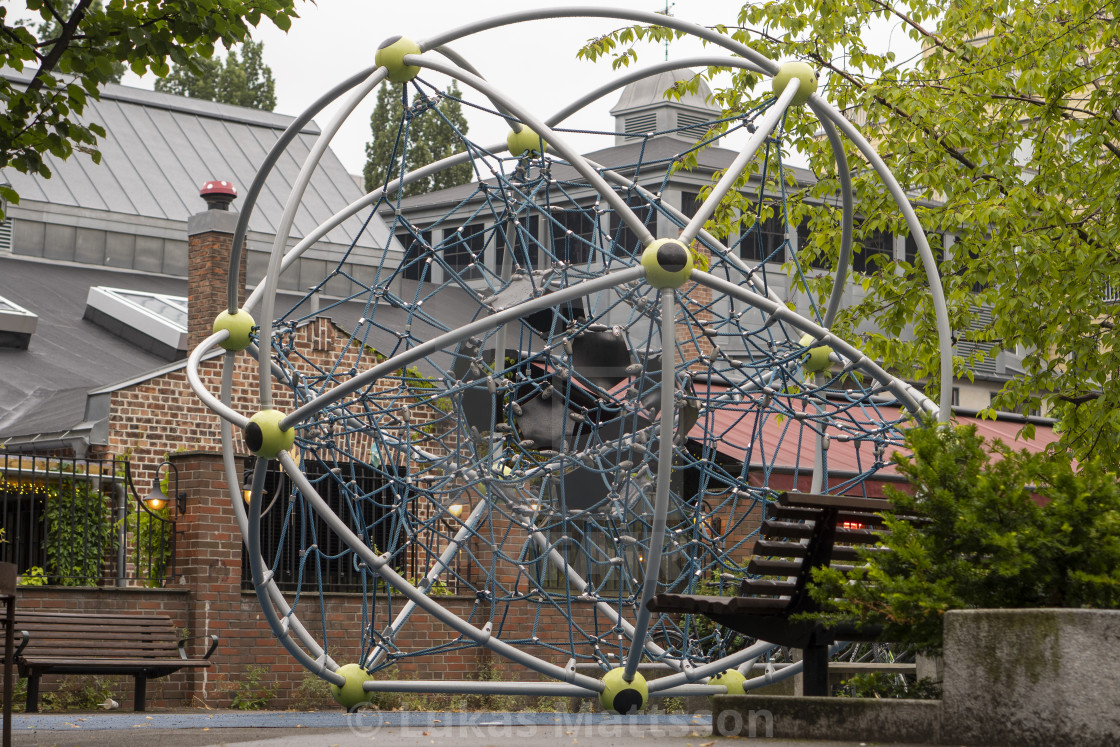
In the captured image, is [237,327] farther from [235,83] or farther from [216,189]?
[235,83]

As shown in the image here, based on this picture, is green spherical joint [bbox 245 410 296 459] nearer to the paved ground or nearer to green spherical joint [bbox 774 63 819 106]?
the paved ground

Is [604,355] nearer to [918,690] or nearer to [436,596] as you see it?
[918,690]

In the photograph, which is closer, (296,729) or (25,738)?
(25,738)

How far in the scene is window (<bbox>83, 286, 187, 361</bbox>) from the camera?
18.3 meters

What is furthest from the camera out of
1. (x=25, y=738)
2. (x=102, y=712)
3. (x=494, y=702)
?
(x=494, y=702)

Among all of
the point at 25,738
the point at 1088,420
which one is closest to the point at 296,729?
the point at 25,738

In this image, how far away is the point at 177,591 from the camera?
11.9 meters

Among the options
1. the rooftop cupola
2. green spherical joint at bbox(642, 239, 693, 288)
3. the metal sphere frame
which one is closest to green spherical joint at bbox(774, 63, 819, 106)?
the metal sphere frame

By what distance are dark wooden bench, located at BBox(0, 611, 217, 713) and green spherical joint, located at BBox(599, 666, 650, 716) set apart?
464cm

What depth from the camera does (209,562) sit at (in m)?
12.0

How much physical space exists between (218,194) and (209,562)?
19.7 feet

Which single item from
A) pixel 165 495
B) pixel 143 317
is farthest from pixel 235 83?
pixel 165 495

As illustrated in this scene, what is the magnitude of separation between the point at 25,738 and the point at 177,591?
415 centimetres

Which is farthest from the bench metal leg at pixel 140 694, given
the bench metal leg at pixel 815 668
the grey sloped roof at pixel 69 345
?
the bench metal leg at pixel 815 668
